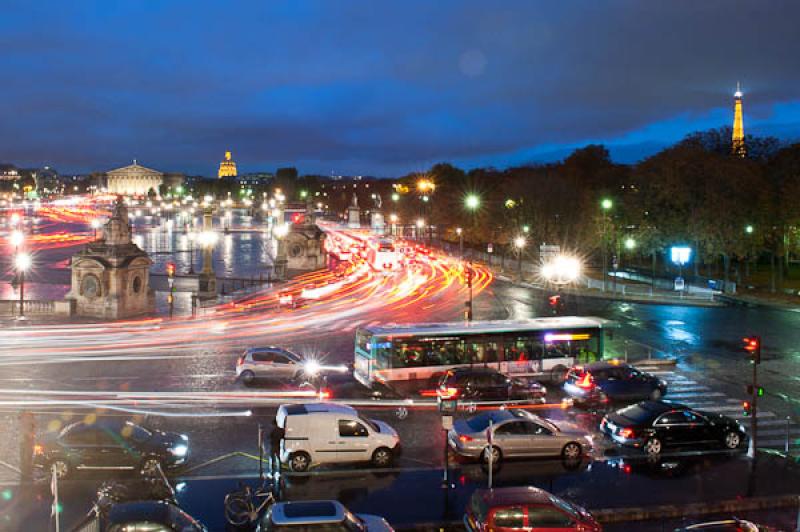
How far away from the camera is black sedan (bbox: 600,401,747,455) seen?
17797 mm

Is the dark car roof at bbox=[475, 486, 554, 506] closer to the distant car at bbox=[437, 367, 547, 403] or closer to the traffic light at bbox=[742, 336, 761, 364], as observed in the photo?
the traffic light at bbox=[742, 336, 761, 364]

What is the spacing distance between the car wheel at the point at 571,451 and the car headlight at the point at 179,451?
8049 millimetres

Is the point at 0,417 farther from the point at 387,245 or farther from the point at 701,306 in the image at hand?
the point at 387,245

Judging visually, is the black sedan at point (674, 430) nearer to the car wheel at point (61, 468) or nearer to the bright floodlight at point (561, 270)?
the car wheel at point (61, 468)

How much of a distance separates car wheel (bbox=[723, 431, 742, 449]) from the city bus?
24.9ft

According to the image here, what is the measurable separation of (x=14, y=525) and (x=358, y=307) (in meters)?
28.8

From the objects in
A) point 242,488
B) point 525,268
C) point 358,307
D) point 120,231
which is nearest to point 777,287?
point 525,268

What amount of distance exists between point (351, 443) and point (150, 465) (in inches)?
157

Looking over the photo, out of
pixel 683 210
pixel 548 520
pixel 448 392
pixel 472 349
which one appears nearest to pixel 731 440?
pixel 448 392

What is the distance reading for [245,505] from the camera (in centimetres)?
1300

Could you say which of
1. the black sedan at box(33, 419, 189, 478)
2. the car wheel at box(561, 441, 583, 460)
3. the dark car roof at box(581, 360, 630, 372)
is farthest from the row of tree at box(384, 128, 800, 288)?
the black sedan at box(33, 419, 189, 478)

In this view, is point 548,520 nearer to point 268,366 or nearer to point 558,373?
point 268,366

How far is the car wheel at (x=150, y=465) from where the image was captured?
1483 centimetres

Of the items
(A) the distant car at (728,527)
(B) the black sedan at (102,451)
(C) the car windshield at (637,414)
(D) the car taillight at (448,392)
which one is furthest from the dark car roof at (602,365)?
(B) the black sedan at (102,451)
